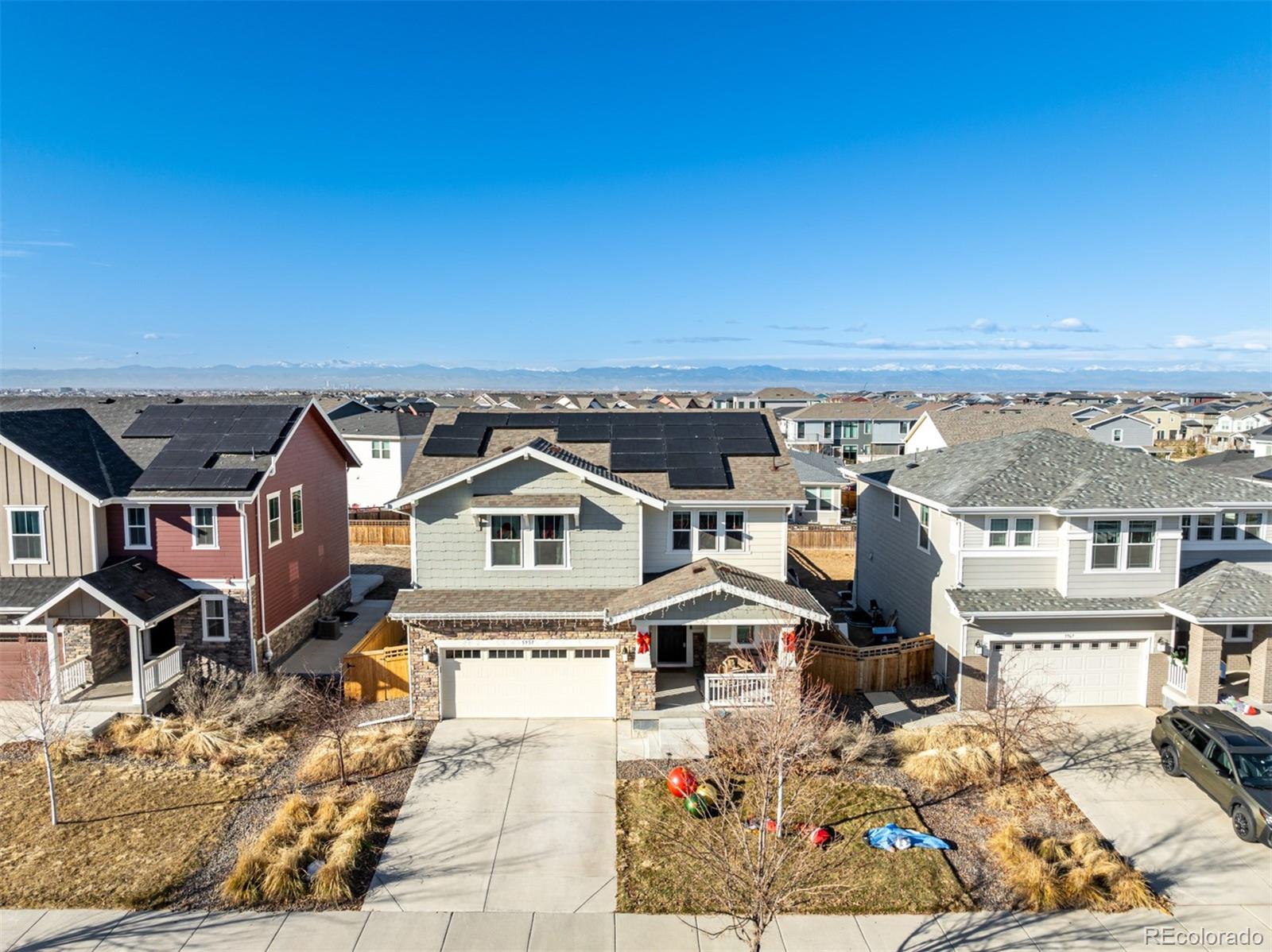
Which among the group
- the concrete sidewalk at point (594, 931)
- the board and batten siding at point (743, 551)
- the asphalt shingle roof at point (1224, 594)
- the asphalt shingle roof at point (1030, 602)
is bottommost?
the concrete sidewalk at point (594, 931)

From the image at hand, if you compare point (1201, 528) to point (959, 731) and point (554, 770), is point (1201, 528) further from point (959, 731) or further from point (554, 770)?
point (554, 770)

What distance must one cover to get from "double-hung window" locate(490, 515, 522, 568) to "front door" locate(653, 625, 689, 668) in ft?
14.0

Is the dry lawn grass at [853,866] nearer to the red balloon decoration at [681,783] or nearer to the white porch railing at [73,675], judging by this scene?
the red balloon decoration at [681,783]

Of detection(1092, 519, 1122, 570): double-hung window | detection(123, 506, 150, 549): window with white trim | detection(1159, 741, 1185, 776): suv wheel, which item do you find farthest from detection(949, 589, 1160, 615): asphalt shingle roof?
detection(123, 506, 150, 549): window with white trim

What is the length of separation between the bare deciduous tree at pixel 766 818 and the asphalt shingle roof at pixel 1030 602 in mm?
4346

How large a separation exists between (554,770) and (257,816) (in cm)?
551

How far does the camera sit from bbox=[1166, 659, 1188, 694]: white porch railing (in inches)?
733

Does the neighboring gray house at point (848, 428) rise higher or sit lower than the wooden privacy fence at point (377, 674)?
higher

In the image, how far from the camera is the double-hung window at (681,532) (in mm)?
20078

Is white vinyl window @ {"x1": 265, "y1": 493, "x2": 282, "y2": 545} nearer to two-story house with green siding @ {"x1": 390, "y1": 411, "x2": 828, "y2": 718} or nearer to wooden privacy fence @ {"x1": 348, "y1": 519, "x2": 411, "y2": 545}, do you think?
two-story house with green siding @ {"x1": 390, "y1": 411, "x2": 828, "y2": 718}

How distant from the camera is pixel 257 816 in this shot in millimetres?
14305

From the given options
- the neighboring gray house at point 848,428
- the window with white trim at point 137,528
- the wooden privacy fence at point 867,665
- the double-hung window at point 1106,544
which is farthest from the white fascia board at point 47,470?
the neighboring gray house at point 848,428

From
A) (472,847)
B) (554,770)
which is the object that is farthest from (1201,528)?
(472,847)

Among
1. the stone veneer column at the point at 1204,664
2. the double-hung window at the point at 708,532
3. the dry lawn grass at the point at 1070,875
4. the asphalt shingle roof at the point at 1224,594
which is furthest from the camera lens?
the double-hung window at the point at 708,532
